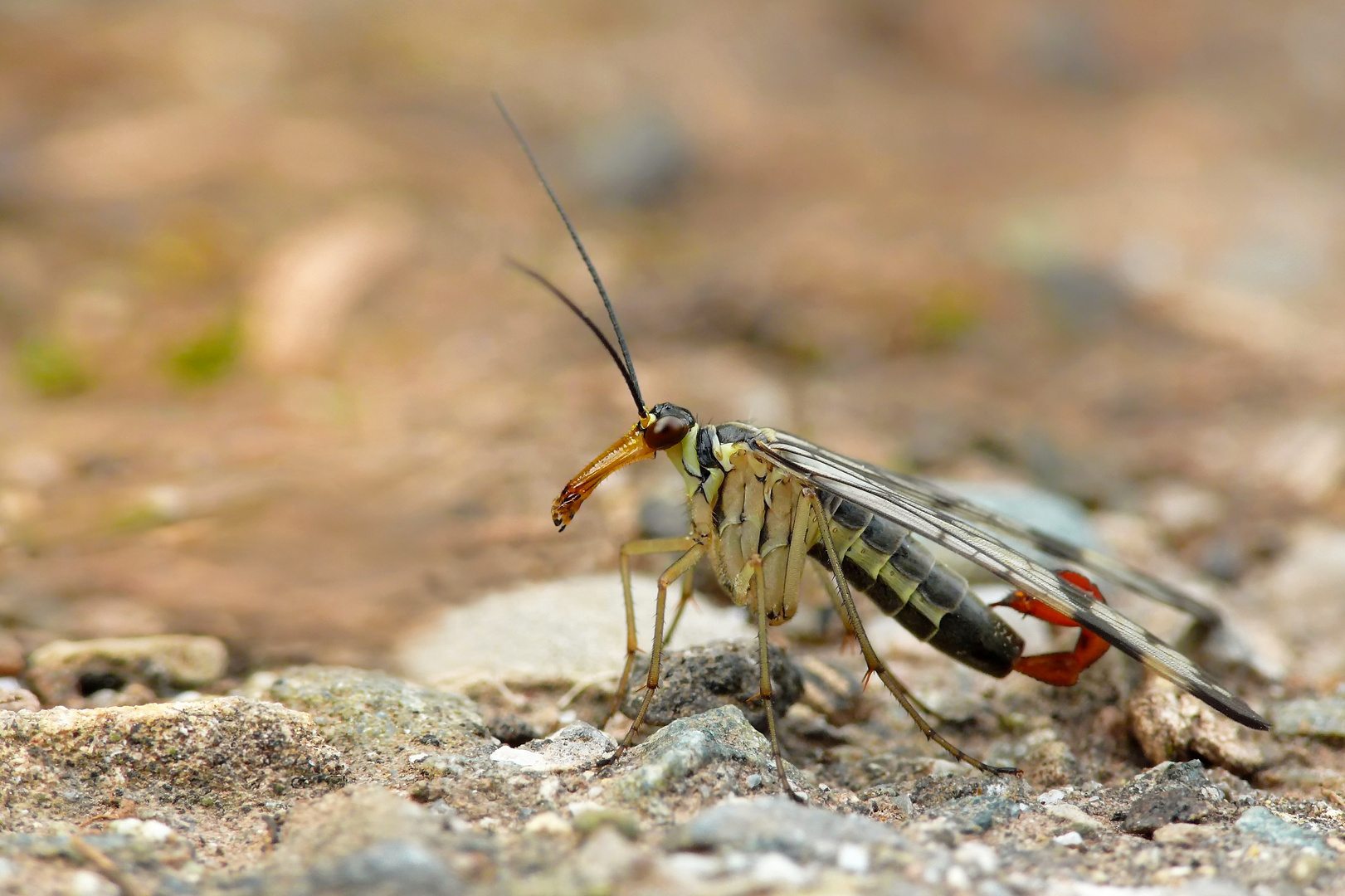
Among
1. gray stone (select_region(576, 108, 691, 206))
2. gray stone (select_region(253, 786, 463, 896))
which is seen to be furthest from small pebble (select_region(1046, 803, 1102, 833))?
gray stone (select_region(576, 108, 691, 206))

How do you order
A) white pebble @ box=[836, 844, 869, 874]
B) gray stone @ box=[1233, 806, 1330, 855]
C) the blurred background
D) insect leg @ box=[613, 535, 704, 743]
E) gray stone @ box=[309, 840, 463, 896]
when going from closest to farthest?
gray stone @ box=[309, 840, 463, 896] → white pebble @ box=[836, 844, 869, 874] → gray stone @ box=[1233, 806, 1330, 855] → insect leg @ box=[613, 535, 704, 743] → the blurred background

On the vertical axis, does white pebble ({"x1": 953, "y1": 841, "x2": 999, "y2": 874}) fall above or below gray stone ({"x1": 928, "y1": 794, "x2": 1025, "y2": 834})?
below

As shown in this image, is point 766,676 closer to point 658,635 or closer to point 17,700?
point 658,635

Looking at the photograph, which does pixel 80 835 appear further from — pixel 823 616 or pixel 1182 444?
pixel 1182 444

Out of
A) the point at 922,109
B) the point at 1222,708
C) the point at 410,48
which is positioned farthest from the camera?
the point at 922,109

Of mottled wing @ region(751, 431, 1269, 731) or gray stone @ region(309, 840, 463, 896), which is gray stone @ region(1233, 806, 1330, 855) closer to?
mottled wing @ region(751, 431, 1269, 731)

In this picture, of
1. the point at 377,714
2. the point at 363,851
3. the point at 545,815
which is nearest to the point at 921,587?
the point at 545,815

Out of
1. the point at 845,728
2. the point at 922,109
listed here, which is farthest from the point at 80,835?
the point at 922,109
